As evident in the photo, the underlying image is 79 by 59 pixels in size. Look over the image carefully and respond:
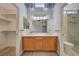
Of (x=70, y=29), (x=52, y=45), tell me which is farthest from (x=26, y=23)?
(x=70, y=29)

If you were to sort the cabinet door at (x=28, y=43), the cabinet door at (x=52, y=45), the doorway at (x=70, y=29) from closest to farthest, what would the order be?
1. the doorway at (x=70, y=29)
2. the cabinet door at (x=52, y=45)
3. the cabinet door at (x=28, y=43)

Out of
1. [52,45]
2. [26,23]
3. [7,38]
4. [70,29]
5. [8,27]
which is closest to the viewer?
[70,29]

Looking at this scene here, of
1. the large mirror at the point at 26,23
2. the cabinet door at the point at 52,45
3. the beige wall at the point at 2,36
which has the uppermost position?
the large mirror at the point at 26,23

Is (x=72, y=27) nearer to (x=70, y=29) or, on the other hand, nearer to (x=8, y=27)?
(x=70, y=29)

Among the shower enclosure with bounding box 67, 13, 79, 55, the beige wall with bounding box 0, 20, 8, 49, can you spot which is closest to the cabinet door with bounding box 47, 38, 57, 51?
the shower enclosure with bounding box 67, 13, 79, 55

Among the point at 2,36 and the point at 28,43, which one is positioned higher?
the point at 2,36

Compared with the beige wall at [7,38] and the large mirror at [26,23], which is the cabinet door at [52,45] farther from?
the beige wall at [7,38]

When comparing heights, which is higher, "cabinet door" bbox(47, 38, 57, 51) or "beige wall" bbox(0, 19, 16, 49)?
"beige wall" bbox(0, 19, 16, 49)

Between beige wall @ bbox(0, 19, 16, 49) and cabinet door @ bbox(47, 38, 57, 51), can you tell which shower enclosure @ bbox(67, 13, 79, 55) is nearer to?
cabinet door @ bbox(47, 38, 57, 51)

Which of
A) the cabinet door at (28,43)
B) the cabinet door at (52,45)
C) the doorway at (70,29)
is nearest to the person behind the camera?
the doorway at (70,29)

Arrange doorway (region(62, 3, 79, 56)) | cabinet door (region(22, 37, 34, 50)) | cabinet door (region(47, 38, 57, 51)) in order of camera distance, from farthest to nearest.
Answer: cabinet door (region(22, 37, 34, 50)) < cabinet door (region(47, 38, 57, 51)) < doorway (region(62, 3, 79, 56))

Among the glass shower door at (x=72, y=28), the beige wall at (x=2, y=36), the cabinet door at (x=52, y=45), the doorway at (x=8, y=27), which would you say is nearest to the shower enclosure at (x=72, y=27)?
the glass shower door at (x=72, y=28)

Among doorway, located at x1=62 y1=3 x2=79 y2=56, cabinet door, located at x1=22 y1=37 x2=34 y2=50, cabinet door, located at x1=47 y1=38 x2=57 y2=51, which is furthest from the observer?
cabinet door, located at x1=22 y1=37 x2=34 y2=50

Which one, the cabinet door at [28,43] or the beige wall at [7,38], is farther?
the cabinet door at [28,43]
